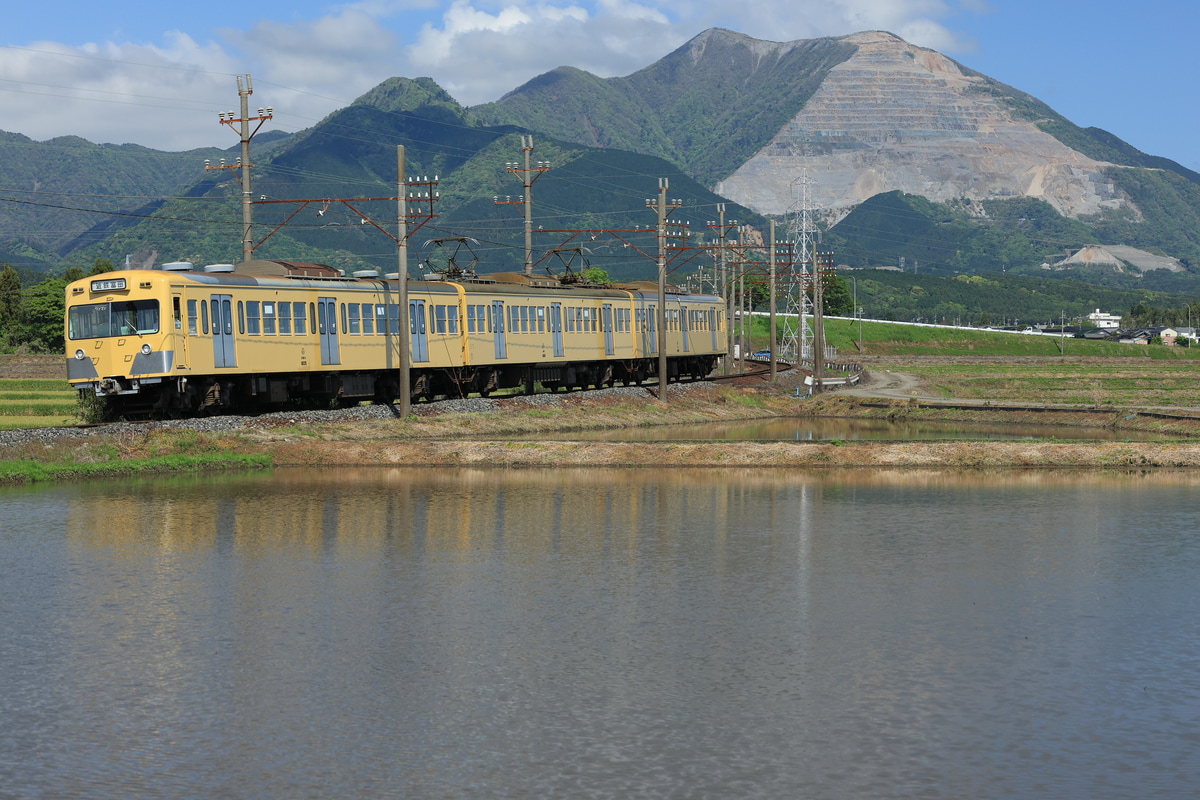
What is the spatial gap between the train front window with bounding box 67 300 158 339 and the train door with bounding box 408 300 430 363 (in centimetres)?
1108

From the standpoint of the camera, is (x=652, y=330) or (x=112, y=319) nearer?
(x=112, y=319)

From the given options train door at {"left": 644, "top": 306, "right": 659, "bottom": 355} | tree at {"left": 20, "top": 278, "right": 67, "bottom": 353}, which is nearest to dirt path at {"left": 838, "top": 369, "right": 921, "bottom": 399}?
train door at {"left": 644, "top": 306, "right": 659, "bottom": 355}

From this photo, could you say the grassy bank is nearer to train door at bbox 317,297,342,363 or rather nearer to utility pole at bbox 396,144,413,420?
utility pole at bbox 396,144,413,420

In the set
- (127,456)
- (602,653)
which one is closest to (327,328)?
(127,456)

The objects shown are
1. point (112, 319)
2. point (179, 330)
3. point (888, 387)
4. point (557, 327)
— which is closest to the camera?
point (179, 330)

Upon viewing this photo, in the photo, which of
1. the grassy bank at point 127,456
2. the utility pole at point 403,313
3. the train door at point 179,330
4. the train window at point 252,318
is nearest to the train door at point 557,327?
the utility pole at point 403,313

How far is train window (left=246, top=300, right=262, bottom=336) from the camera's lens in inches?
1483

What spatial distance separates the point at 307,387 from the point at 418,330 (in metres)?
5.04

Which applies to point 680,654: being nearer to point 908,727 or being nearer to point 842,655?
point 842,655

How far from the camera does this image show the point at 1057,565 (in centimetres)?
1786

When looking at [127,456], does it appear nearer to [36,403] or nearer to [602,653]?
[36,403]

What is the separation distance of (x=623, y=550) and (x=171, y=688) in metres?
8.32

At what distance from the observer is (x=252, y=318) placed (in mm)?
37812

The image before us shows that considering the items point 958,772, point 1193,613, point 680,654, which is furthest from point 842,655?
point 1193,613
